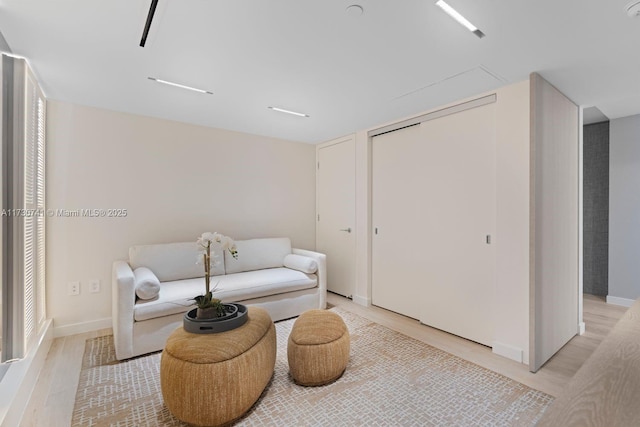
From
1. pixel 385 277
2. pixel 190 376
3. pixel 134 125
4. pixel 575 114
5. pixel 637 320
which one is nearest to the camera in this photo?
pixel 637 320

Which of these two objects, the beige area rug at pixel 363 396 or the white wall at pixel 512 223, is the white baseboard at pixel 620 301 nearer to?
the white wall at pixel 512 223

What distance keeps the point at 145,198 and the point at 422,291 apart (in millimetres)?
3296

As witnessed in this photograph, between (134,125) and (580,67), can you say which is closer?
(580,67)

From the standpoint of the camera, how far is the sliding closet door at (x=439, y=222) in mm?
2793

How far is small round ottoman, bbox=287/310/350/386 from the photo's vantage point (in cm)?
211

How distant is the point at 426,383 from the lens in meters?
2.18

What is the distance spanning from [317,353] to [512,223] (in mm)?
1915

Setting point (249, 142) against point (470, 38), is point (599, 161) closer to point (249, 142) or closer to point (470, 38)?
point (470, 38)

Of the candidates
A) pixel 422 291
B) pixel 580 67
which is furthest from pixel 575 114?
pixel 422 291

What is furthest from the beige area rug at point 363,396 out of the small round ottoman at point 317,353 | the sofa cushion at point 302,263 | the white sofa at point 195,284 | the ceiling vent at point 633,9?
the ceiling vent at point 633,9

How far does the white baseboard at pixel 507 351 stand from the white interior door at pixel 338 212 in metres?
1.91

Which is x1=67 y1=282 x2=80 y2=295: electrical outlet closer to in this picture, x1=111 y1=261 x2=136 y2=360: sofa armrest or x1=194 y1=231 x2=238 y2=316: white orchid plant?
x1=111 y1=261 x2=136 y2=360: sofa armrest

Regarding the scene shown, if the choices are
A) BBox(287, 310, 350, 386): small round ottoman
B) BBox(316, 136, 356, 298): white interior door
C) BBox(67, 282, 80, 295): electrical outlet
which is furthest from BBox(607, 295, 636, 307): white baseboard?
BBox(67, 282, 80, 295): electrical outlet

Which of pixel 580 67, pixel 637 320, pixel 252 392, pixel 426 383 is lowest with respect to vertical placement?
pixel 426 383
